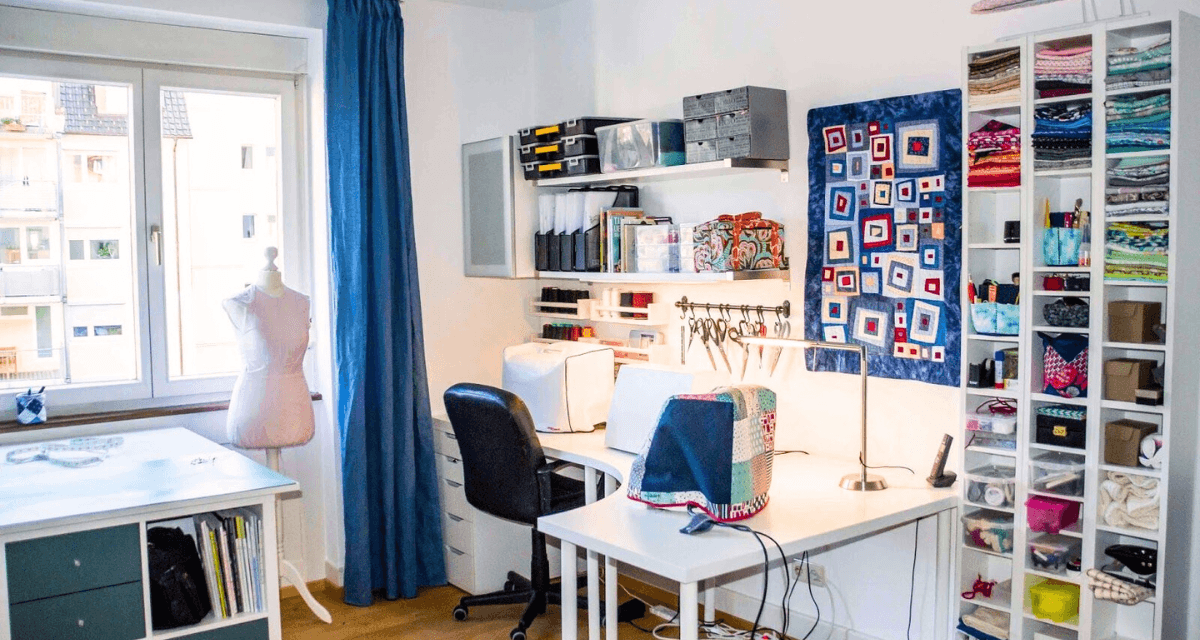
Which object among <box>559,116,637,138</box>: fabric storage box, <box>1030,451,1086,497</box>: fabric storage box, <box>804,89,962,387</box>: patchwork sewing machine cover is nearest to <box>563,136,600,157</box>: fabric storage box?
<box>559,116,637,138</box>: fabric storage box

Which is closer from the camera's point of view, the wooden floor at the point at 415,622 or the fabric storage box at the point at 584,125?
the wooden floor at the point at 415,622

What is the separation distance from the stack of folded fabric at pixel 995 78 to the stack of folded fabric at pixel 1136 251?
1.49ft

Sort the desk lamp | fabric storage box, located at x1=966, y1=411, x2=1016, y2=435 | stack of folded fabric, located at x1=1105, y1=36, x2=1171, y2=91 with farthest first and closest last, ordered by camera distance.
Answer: the desk lamp
fabric storage box, located at x1=966, y1=411, x2=1016, y2=435
stack of folded fabric, located at x1=1105, y1=36, x2=1171, y2=91

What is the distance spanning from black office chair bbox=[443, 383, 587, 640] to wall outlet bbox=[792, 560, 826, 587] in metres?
0.80

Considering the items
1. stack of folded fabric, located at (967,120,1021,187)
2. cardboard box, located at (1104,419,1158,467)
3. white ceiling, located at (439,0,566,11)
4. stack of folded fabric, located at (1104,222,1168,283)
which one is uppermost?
white ceiling, located at (439,0,566,11)

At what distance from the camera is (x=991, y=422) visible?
2.90m

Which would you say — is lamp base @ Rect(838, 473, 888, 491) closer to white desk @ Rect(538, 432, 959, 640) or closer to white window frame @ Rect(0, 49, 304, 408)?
white desk @ Rect(538, 432, 959, 640)

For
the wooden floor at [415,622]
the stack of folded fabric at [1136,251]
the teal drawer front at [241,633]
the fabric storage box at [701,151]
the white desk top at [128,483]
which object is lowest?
the wooden floor at [415,622]

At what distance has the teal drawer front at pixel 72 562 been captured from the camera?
8.45 feet

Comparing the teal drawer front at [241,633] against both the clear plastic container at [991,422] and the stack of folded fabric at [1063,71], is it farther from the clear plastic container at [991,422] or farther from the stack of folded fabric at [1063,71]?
the stack of folded fabric at [1063,71]

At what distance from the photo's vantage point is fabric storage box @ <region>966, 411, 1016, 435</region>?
2.86 meters

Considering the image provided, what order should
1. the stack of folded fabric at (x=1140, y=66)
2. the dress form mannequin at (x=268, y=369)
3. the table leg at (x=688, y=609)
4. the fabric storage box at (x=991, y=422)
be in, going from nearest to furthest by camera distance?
the table leg at (x=688, y=609)
the stack of folded fabric at (x=1140, y=66)
the fabric storage box at (x=991, y=422)
the dress form mannequin at (x=268, y=369)

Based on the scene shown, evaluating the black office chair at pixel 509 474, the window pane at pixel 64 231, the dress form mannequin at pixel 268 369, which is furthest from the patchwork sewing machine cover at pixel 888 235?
the window pane at pixel 64 231

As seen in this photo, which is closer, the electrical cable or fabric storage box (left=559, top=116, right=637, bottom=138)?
the electrical cable
